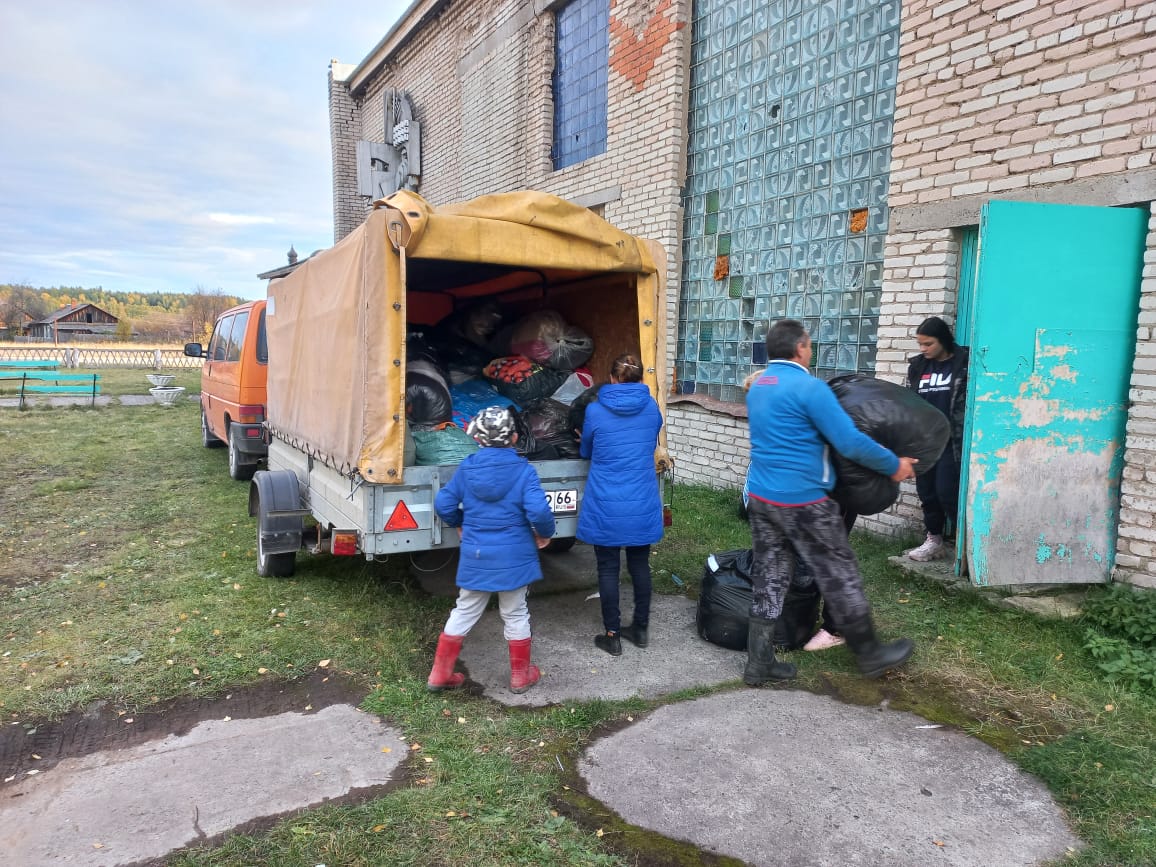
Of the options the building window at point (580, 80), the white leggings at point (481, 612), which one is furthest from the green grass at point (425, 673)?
the building window at point (580, 80)

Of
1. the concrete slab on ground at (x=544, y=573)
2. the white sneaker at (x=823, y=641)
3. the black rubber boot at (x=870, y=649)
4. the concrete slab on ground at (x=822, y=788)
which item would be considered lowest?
the concrete slab on ground at (x=822, y=788)

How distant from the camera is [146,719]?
3.48 meters

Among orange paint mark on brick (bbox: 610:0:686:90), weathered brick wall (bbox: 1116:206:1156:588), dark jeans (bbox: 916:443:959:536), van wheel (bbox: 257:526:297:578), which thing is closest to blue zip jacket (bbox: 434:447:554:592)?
van wheel (bbox: 257:526:297:578)

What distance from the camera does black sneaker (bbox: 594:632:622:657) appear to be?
422 centimetres

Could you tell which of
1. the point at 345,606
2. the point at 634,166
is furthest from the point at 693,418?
the point at 345,606

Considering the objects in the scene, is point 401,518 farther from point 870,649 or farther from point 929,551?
point 929,551

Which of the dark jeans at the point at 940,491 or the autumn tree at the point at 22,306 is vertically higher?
the autumn tree at the point at 22,306

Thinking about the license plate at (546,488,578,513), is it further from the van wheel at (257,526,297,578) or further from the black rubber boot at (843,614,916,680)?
the van wheel at (257,526,297,578)

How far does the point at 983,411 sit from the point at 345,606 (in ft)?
13.7

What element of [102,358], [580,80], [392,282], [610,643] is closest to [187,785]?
[610,643]

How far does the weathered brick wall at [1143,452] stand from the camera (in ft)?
13.8

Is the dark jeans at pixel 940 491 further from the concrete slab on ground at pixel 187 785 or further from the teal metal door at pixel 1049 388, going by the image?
the concrete slab on ground at pixel 187 785

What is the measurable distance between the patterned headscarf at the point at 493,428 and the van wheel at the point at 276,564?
2414mm

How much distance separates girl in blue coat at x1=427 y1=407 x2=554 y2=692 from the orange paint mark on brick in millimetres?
6444
